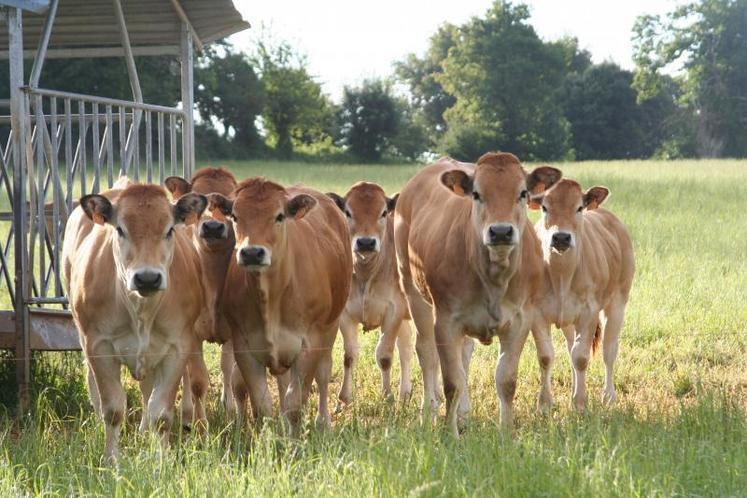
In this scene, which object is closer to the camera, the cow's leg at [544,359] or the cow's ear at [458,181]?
the cow's ear at [458,181]

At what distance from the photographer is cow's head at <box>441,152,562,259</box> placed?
302 inches

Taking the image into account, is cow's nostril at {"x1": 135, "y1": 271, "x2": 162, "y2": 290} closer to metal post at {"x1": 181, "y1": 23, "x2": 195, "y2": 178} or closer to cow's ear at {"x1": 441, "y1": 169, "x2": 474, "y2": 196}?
cow's ear at {"x1": 441, "y1": 169, "x2": 474, "y2": 196}

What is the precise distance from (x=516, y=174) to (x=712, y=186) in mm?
27851

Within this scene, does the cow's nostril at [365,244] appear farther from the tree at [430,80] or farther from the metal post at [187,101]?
the tree at [430,80]

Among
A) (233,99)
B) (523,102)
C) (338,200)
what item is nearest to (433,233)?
(338,200)

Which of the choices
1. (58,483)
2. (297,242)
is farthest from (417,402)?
(58,483)

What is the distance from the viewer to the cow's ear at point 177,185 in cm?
918

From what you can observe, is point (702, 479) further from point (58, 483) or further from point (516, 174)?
point (58, 483)

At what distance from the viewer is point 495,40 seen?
254 feet

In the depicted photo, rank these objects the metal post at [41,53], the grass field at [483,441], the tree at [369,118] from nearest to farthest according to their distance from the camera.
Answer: the grass field at [483,441] → the metal post at [41,53] → the tree at [369,118]

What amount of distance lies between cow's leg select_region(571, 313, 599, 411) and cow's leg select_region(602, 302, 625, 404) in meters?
0.40

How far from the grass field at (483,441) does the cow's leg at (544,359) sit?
18cm

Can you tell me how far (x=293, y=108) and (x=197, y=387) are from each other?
65.8 meters

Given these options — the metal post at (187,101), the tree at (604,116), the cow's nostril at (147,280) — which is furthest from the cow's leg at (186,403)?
the tree at (604,116)
